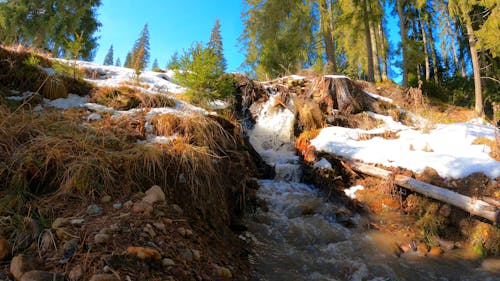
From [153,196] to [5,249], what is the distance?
99 centimetres

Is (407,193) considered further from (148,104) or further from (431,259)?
(148,104)

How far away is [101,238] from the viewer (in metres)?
1.75

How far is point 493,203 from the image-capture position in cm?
387

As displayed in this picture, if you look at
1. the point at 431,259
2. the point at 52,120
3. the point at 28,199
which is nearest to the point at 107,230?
the point at 28,199

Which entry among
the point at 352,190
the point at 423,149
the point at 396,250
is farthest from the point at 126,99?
the point at 423,149

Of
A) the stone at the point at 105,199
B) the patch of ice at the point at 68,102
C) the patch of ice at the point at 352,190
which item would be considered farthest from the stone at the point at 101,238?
the patch of ice at the point at 352,190

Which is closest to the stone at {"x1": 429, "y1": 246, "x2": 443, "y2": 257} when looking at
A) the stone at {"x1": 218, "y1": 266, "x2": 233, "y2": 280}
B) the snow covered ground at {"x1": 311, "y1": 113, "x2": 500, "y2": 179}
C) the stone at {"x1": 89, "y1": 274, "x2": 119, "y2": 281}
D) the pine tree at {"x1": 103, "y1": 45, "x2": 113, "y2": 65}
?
the snow covered ground at {"x1": 311, "y1": 113, "x2": 500, "y2": 179}

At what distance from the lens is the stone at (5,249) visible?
5.05 ft

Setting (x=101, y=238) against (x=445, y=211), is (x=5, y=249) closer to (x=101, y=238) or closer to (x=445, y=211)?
(x=101, y=238)

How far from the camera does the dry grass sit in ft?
14.4

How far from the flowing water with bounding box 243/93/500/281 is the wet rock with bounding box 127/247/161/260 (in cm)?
124

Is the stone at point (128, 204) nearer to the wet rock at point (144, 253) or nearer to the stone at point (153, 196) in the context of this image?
the stone at point (153, 196)

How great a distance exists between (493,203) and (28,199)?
5.37 meters

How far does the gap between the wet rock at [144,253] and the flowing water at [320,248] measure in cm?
124
